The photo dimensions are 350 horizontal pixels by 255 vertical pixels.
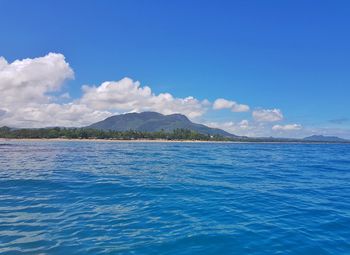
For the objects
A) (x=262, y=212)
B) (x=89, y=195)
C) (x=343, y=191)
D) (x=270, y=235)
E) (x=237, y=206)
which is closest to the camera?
(x=270, y=235)

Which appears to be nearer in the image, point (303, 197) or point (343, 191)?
point (303, 197)

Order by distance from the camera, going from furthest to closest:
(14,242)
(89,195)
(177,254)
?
(89,195) → (14,242) → (177,254)

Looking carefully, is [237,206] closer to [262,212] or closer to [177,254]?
[262,212]

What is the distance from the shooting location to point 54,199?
55.2 feet

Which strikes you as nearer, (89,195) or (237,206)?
(237,206)

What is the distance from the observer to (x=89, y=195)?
1806 centimetres

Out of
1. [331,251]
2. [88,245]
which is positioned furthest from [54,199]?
[331,251]

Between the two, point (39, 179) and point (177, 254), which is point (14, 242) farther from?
point (39, 179)

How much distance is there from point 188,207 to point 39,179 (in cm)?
1472

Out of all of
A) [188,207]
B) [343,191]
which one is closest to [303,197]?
[343,191]

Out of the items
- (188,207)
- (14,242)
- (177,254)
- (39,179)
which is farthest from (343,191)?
(39,179)

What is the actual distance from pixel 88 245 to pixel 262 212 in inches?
337

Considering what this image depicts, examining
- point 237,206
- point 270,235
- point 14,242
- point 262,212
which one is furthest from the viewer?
point 237,206

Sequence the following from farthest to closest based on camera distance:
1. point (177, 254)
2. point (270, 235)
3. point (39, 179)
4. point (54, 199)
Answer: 1. point (39, 179)
2. point (54, 199)
3. point (270, 235)
4. point (177, 254)
